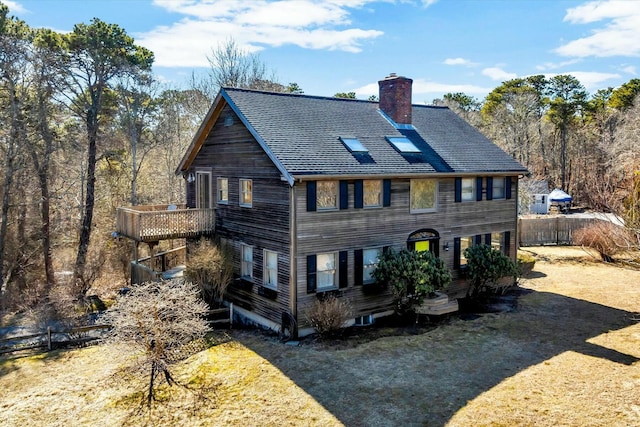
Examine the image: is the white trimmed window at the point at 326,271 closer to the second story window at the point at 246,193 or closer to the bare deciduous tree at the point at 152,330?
the second story window at the point at 246,193

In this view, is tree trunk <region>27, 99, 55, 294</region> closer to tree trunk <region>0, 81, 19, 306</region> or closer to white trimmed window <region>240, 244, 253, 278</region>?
tree trunk <region>0, 81, 19, 306</region>

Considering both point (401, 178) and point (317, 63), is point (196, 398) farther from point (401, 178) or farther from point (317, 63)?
point (317, 63)

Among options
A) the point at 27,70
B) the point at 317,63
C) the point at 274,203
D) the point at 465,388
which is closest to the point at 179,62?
the point at 317,63

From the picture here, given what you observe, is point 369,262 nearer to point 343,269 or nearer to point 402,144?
point 343,269

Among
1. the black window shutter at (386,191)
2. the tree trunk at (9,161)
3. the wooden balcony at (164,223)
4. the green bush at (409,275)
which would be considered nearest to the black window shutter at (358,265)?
the green bush at (409,275)

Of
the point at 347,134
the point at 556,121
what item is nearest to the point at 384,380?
the point at 347,134

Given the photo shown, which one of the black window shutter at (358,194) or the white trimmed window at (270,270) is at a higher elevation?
the black window shutter at (358,194)
